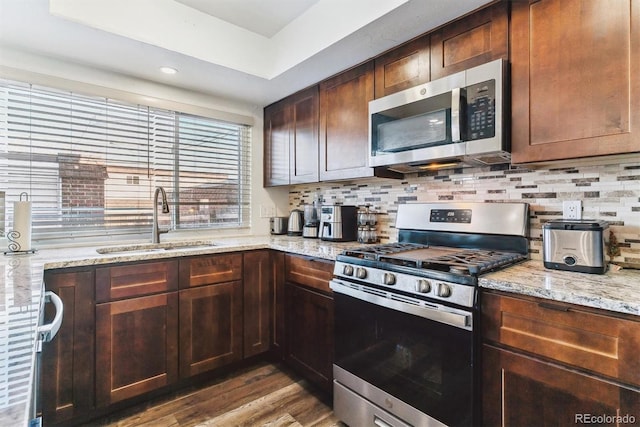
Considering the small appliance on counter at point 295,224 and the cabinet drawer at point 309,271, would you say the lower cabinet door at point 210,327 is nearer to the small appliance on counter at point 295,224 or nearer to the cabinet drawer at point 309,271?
the cabinet drawer at point 309,271

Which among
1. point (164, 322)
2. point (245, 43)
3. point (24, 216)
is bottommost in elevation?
point (164, 322)

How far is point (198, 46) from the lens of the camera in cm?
210

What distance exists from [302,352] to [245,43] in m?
2.20

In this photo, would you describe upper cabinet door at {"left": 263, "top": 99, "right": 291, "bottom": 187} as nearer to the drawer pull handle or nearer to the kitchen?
the kitchen

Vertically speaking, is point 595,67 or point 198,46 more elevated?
point 198,46

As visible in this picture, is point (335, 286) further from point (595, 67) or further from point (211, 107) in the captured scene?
point (211, 107)

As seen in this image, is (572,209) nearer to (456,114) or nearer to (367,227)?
(456,114)

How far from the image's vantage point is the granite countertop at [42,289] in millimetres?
525

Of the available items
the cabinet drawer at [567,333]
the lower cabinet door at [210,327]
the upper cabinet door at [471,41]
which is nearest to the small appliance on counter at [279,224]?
the lower cabinet door at [210,327]

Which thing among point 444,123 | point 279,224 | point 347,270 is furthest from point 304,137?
point 347,270

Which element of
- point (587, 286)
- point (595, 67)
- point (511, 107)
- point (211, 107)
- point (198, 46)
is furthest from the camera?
point (211, 107)

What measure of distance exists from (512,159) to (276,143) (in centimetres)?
203

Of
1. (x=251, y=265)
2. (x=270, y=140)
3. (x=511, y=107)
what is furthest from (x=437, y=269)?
(x=270, y=140)

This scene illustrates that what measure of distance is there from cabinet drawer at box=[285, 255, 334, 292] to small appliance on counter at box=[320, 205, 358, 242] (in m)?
0.40
